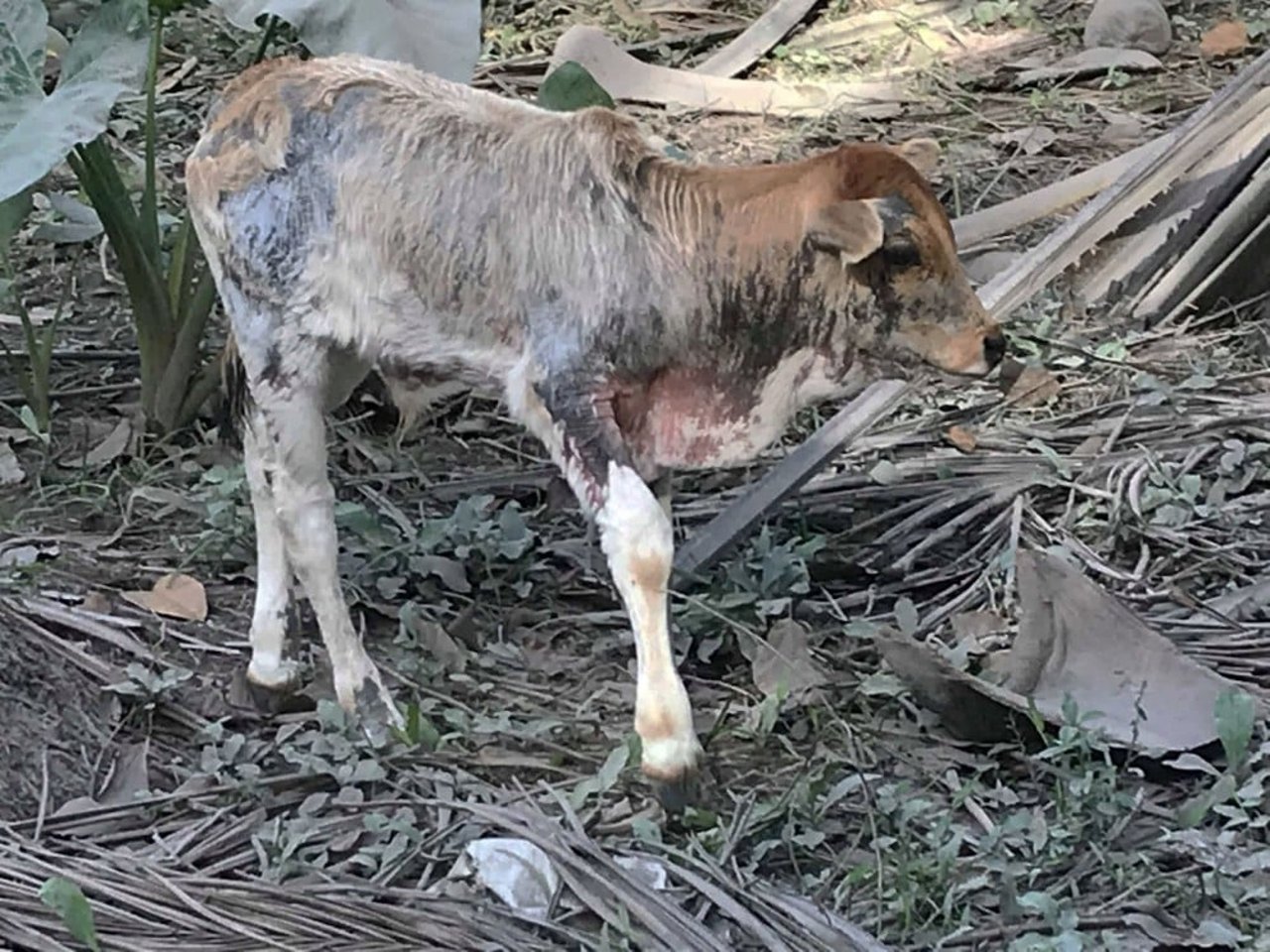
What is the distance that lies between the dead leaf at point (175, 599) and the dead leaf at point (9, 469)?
66 centimetres

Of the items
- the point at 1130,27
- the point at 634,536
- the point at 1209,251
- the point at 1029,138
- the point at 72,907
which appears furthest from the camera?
the point at 1130,27

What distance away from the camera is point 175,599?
3590 millimetres

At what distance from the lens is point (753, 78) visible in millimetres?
6270

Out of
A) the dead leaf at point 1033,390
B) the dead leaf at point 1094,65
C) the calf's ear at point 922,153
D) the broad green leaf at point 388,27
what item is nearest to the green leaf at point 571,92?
the broad green leaf at point 388,27

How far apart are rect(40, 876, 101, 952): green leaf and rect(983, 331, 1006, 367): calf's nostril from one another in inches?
59.4

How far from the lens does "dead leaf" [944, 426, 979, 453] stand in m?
4.11

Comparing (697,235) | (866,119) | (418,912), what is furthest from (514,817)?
(866,119)

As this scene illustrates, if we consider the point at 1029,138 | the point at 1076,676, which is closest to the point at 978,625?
the point at 1076,676

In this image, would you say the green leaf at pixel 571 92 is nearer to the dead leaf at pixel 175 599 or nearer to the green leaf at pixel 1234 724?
the dead leaf at pixel 175 599

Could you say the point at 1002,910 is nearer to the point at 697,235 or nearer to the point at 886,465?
the point at 697,235

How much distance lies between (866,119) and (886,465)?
2174mm

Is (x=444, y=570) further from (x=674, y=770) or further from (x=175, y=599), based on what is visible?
(x=674, y=770)

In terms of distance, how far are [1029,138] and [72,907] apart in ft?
12.7

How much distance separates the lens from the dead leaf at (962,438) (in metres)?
4.11
